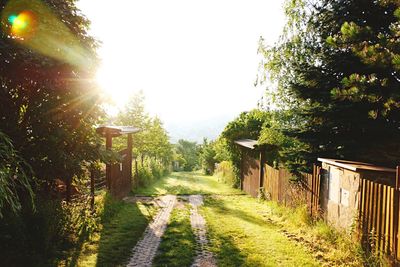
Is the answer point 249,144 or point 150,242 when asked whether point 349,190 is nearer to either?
point 150,242

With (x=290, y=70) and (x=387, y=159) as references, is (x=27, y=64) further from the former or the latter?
(x=290, y=70)

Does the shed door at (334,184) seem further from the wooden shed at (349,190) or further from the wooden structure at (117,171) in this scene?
the wooden structure at (117,171)

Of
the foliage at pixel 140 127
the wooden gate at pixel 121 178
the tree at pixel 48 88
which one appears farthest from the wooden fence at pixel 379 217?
the foliage at pixel 140 127

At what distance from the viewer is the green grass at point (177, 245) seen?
23.6ft

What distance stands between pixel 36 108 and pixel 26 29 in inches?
66.0

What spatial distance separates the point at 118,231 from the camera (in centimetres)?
963

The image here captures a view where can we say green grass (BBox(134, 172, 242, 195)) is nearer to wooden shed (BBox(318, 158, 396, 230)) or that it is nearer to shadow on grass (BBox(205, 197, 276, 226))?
shadow on grass (BBox(205, 197, 276, 226))

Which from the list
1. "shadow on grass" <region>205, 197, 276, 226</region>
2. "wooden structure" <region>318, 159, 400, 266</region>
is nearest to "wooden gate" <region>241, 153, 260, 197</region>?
"shadow on grass" <region>205, 197, 276, 226</region>

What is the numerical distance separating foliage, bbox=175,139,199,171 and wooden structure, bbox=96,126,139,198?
191ft

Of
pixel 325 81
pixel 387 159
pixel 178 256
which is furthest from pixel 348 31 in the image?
pixel 178 256

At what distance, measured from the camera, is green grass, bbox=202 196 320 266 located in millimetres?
7355

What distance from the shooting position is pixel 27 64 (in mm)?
6852

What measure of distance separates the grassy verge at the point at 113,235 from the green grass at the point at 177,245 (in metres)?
0.75

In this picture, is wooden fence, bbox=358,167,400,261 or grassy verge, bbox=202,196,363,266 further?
grassy verge, bbox=202,196,363,266
